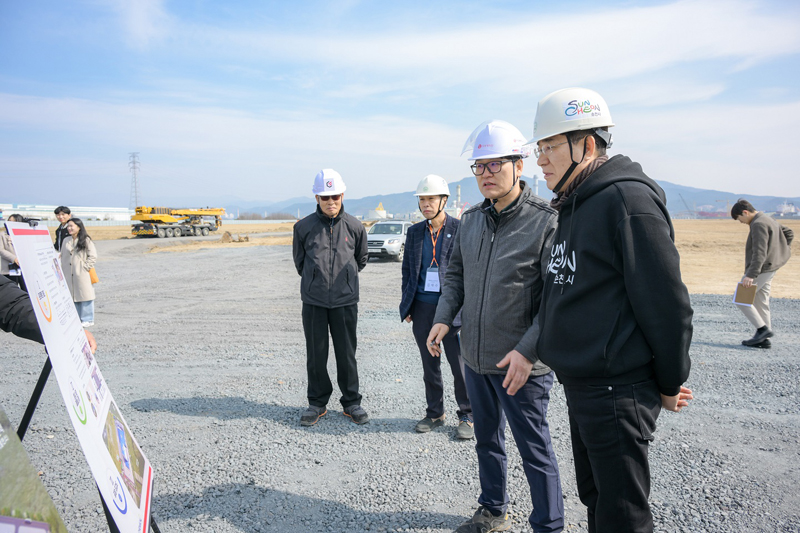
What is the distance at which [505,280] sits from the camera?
256cm

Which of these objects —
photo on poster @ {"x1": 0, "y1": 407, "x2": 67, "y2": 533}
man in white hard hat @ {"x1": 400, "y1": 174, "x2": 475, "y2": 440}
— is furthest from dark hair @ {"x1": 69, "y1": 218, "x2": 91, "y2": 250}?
photo on poster @ {"x1": 0, "y1": 407, "x2": 67, "y2": 533}

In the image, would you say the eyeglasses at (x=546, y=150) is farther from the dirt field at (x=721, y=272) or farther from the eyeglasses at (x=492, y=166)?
the dirt field at (x=721, y=272)

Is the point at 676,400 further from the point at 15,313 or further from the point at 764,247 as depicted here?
the point at 764,247

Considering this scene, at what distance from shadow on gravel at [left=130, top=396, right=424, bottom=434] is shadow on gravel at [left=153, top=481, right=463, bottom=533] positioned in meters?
1.05

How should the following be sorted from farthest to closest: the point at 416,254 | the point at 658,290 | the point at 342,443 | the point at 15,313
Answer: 1. the point at 416,254
2. the point at 342,443
3. the point at 15,313
4. the point at 658,290

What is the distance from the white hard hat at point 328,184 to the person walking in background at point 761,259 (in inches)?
217

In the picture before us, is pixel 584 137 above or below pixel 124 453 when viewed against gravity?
above

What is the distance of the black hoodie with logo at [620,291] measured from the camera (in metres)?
1.64

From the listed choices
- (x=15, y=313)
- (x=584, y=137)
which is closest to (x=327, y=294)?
(x=15, y=313)

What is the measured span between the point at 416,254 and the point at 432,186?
0.66 metres

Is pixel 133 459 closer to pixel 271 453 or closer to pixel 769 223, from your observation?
pixel 271 453

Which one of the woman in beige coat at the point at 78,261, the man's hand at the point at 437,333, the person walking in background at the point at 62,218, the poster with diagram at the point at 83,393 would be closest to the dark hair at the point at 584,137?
the man's hand at the point at 437,333

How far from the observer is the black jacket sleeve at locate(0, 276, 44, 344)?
2439mm

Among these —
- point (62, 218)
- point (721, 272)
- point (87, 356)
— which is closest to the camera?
point (87, 356)
